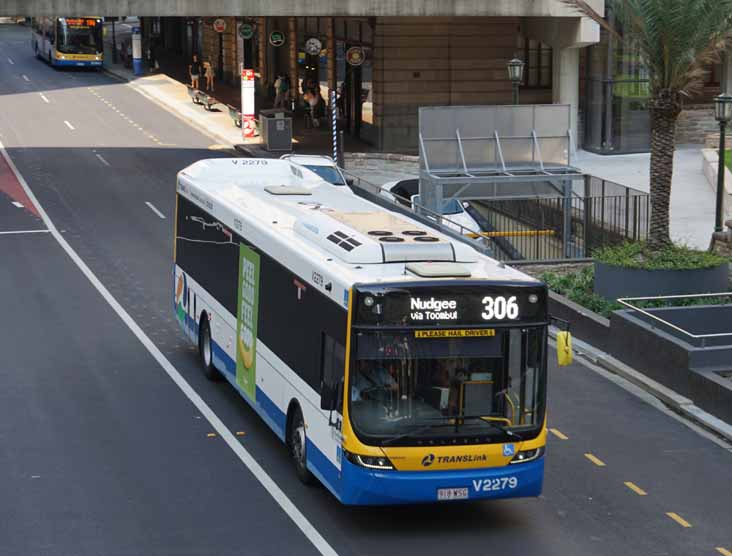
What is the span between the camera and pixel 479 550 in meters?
14.5

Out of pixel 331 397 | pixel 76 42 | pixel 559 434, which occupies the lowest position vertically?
pixel 559 434

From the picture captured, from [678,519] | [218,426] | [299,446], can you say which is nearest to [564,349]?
[678,519]

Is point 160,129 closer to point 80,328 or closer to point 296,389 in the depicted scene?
point 80,328

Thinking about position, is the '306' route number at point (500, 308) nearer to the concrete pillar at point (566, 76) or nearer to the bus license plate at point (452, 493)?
the bus license plate at point (452, 493)

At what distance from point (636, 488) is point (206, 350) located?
7376 mm

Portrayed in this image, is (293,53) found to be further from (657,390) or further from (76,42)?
(657,390)

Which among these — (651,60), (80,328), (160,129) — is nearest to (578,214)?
(651,60)

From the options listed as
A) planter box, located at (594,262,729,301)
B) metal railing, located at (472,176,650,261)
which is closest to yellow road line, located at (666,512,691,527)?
planter box, located at (594,262,729,301)

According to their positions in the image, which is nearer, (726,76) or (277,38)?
(726,76)

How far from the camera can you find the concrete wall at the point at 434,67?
52812 millimetres

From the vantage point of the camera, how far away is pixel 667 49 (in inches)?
1022

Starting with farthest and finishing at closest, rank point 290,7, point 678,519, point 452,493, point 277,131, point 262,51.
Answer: point 262,51 < point 277,131 < point 290,7 < point 678,519 < point 452,493

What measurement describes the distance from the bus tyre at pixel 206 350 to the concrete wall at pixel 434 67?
32379 mm

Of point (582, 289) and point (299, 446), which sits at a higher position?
point (582, 289)
